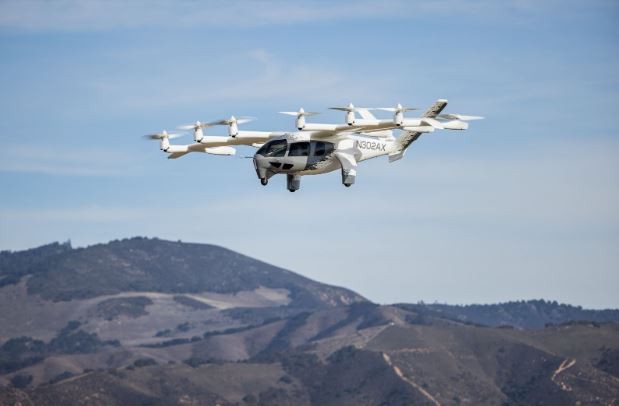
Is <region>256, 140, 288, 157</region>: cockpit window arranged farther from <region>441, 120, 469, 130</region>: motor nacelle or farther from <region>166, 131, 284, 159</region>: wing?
<region>441, 120, 469, 130</region>: motor nacelle

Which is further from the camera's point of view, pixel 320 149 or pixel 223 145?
pixel 223 145

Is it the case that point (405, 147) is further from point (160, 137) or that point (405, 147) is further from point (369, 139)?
point (160, 137)

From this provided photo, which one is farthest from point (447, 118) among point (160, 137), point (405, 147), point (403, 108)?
point (160, 137)

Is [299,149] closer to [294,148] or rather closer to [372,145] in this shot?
[294,148]

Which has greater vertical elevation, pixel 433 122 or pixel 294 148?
pixel 433 122

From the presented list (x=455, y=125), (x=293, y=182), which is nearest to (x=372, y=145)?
(x=455, y=125)

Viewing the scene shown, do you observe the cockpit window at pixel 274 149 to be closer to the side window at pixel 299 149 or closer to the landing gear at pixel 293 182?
the side window at pixel 299 149

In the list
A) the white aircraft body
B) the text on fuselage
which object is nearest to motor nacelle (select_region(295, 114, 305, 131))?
the white aircraft body
